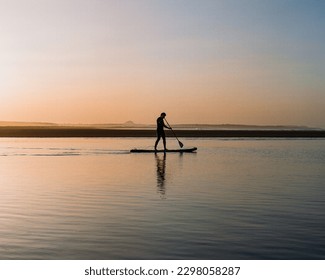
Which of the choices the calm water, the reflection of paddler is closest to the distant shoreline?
the reflection of paddler

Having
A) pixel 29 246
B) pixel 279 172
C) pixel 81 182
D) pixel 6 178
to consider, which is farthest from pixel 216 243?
pixel 279 172

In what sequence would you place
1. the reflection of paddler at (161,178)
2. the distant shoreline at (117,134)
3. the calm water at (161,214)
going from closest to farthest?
the calm water at (161,214)
the reflection of paddler at (161,178)
the distant shoreline at (117,134)

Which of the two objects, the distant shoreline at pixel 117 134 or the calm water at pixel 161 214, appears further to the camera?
the distant shoreline at pixel 117 134

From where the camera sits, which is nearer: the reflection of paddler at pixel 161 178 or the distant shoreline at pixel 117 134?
the reflection of paddler at pixel 161 178

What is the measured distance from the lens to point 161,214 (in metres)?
13.6

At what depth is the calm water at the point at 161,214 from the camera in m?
10.3

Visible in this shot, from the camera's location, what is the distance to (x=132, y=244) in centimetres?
1062

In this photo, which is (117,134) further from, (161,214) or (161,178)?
(161,214)

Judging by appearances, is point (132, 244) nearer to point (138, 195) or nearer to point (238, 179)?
point (138, 195)

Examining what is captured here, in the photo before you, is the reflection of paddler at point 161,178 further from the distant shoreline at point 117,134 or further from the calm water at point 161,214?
the distant shoreline at point 117,134

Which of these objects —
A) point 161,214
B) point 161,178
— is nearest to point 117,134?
point 161,178

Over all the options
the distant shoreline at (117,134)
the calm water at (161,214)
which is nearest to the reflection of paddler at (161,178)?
the calm water at (161,214)

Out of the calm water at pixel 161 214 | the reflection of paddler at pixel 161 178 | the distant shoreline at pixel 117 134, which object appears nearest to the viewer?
Result: the calm water at pixel 161 214
